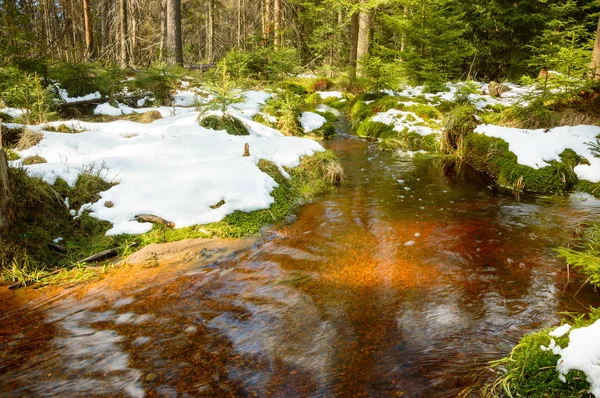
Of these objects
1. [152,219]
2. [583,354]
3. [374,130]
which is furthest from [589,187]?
[152,219]

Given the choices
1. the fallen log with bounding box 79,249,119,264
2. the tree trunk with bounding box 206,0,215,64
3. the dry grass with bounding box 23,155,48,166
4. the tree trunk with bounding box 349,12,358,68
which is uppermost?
the tree trunk with bounding box 206,0,215,64

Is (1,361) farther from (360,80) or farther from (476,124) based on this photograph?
(360,80)

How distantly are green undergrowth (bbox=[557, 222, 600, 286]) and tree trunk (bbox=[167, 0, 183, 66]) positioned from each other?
1378 cm

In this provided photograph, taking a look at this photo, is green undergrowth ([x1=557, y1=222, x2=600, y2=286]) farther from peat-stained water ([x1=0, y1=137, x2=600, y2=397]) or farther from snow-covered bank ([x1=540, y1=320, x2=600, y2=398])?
snow-covered bank ([x1=540, y1=320, x2=600, y2=398])

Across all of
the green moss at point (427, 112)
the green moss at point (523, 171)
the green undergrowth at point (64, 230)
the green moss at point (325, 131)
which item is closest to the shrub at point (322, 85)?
the green moss at point (325, 131)

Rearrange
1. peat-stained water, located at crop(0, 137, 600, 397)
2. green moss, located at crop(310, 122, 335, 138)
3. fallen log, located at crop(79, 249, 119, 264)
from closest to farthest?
peat-stained water, located at crop(0, 137, 600, 397) < fallen log, located at crop(79, 249, 119, 264) < green moss, located at crop(310, 122, 335, 138)

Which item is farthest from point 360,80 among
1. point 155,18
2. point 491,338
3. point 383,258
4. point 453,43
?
point 155,18

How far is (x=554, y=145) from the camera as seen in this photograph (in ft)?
26.2

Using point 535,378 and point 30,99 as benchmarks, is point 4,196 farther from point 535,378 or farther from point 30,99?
point 535,378

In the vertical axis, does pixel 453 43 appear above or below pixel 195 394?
above

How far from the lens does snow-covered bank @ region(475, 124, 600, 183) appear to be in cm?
766

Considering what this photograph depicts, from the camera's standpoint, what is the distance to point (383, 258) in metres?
4.82

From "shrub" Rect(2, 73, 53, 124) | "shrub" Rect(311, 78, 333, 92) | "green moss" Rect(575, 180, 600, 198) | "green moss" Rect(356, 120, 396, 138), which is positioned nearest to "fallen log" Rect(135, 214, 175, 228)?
"shrub" Rect(2, 73, 53, 124)

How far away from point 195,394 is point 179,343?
624 millimetres
